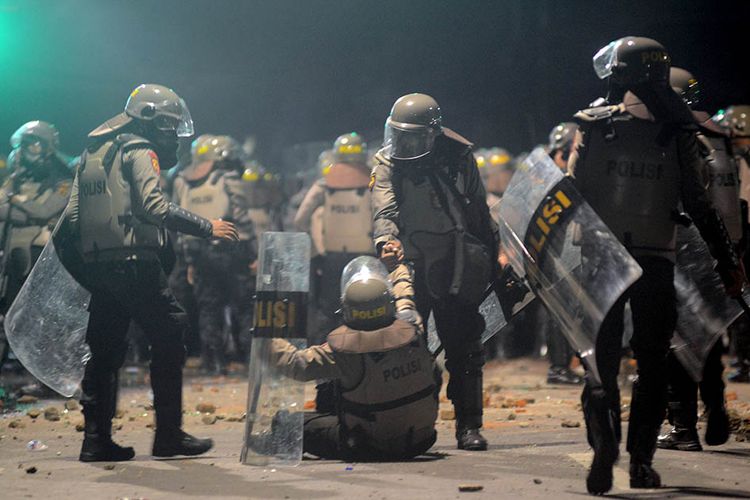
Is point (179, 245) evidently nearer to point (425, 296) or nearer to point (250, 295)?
point (250, 295)

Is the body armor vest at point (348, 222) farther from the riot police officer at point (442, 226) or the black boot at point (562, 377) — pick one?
the riot police officer at point (442, 226)

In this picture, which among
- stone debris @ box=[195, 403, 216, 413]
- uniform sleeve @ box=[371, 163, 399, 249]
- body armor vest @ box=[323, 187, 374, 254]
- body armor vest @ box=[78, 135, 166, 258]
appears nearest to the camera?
body armor vest @ box=[78, 135, 166, 258]

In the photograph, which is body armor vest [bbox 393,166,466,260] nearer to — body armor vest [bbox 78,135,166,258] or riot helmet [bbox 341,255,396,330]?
riot helmet [bbox 341,255,396,330]

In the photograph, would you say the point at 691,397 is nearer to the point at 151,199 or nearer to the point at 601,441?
the point at 601,441

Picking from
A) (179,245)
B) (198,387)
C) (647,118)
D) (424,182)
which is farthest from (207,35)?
(647,118)

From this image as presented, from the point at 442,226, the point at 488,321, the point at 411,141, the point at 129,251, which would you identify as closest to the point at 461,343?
the point at 488,321

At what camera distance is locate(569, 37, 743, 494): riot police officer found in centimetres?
596

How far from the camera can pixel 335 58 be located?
71.1 feet

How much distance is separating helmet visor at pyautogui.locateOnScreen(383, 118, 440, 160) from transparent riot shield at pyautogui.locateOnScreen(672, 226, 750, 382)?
145 cm

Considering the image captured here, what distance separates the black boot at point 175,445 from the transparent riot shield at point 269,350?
0.66 meters

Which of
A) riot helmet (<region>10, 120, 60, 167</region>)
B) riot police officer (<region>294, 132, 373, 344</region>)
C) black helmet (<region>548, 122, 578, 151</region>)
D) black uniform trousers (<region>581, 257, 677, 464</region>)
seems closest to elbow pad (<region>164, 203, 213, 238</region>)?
black uniform trousers (<region>581, 257, 677, 464</region>)

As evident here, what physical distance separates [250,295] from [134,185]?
7479mm

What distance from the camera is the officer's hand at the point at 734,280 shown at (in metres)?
6.12

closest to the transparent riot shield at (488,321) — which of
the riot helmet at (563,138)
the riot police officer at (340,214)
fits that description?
the riot helmet at (563,138)
